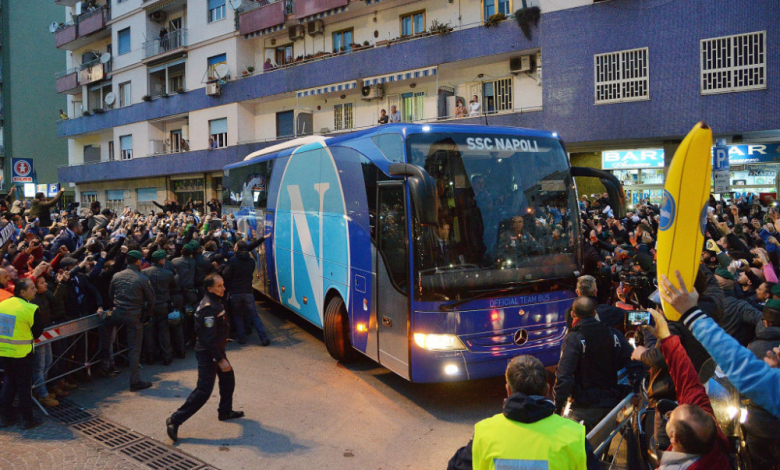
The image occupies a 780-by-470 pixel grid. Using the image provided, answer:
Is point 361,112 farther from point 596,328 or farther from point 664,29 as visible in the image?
point 596,328

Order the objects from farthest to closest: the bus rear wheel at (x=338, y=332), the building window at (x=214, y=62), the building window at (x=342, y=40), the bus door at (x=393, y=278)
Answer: the building window at (x=214, y=62) < the building window at (x=342, y=40) < the bus rear wheel at (x=338, y=332) < the bus door at (x=393, y=278)

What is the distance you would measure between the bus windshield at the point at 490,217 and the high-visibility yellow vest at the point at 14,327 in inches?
176

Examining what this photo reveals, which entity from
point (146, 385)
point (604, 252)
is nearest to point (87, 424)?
point (146, 385)

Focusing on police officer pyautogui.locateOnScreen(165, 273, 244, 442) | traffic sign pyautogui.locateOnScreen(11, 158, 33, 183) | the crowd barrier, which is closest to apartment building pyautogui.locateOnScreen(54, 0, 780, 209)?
police officer pyautogui.locateOnScreen(165, 273, 244, 442)

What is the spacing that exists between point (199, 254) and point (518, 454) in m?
8.44

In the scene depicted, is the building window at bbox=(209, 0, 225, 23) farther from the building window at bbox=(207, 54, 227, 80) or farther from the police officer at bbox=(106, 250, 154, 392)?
the police officer at bbox=(106, 250, 154, 392)

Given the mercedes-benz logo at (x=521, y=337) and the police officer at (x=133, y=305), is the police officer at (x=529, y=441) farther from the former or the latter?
the police officer at (x=133, y=305)

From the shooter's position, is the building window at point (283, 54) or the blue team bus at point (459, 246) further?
the building window at point (283, 54)

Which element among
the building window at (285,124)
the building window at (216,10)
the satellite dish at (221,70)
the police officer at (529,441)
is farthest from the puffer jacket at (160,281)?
the building window at (216,10)

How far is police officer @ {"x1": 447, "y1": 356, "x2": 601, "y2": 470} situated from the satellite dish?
29.8m

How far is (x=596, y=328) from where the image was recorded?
181 inches

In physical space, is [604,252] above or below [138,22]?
below

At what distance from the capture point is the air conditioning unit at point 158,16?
3373cm

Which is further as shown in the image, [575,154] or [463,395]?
[575,154]
